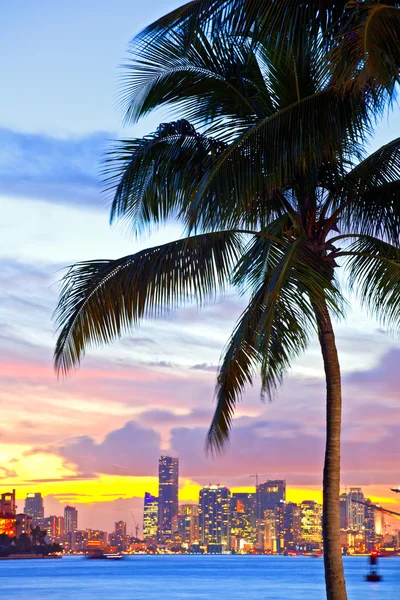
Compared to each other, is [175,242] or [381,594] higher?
[175,242]

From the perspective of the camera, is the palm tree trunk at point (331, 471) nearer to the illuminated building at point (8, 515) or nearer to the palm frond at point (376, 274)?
the palm frond at point (376, 274)

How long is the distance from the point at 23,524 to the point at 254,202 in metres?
166

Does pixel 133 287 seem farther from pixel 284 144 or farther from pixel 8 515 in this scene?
pixel 8 515

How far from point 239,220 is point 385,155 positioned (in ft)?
6.71

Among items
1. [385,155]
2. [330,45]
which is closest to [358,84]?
[330,45]

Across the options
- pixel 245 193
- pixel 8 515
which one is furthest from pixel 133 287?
pixel 8 515

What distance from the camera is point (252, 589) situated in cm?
9512

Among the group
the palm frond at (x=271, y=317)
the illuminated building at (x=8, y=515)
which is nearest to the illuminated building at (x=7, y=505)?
the illuminated building at (x=8, y=515)

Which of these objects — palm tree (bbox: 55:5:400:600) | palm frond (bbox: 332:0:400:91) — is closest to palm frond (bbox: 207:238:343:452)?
A: palm tree (bbox: 55:5:400:600)

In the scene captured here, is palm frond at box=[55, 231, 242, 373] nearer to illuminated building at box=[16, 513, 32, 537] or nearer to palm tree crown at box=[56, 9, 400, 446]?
palm tree crown at box=[56, 9, 400, 446]

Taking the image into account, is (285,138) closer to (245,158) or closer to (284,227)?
(245,158)

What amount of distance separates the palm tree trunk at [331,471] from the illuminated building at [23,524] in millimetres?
159399

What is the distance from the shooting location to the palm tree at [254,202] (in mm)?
9523

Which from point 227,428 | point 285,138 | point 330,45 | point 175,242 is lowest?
point 227,428
